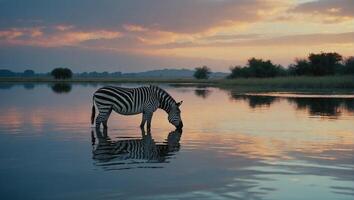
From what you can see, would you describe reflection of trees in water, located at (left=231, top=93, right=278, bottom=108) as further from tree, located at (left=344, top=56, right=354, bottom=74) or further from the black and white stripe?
tree, located at (left=344, top=56, right=354, bottom=74)

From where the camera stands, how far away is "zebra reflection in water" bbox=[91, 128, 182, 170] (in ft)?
32.7

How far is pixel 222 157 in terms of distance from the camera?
10914 millimetres

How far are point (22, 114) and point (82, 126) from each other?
231 inches

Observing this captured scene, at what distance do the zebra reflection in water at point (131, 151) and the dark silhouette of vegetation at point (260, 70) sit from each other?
77409mm

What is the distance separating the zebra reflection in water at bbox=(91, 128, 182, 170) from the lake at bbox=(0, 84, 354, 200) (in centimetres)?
2

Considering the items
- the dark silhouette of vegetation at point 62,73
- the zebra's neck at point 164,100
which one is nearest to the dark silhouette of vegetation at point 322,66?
the zebra's neck at point 164,100

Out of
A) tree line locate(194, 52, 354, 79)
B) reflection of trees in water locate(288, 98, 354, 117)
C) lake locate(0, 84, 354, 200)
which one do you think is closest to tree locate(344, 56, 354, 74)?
tree line locate(194, 52, 354, 79)

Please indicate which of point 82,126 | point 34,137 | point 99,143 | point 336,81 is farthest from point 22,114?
point 336,81

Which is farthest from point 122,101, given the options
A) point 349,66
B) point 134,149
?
point 349,66

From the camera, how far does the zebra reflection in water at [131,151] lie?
9.97m

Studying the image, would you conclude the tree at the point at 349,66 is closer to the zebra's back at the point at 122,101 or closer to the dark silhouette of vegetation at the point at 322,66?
the dark silhouette of vegetation at the point at 322,66

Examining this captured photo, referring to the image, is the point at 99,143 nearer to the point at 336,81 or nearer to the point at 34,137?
the point at 34,137

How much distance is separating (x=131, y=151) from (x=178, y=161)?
1.55 m

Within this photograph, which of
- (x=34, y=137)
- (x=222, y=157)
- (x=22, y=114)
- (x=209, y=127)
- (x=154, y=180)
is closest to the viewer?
(x=154, y=180)
